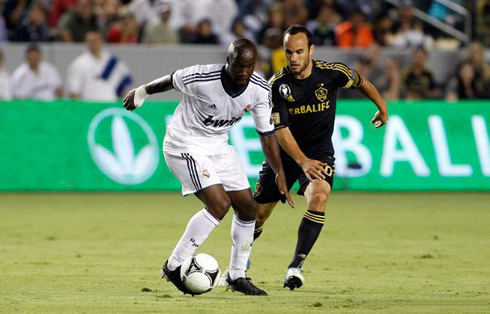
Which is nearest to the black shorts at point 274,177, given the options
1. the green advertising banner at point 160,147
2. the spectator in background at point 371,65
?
the green advertising banner at point 160,147

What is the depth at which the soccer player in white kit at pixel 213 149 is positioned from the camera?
8445 mm

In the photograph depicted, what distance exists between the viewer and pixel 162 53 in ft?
70.7

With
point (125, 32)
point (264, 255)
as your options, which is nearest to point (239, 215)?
point (264, 255)

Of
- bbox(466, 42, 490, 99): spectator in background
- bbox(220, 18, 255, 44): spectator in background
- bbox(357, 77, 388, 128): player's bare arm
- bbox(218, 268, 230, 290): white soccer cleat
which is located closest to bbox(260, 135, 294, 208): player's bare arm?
bbox(218, 268, 230, 290): white soccer cleat

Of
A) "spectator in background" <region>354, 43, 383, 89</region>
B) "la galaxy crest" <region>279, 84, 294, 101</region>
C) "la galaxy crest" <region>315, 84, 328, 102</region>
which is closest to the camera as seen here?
"la galaxy crest" <region>279, 84, 294, 101</region>

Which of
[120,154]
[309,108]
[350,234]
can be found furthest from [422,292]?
[120,154]

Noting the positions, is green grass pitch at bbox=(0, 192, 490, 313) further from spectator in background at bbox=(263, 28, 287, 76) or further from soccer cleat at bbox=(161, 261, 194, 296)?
spectator in background at bbox=(263, 28, 287, 76)

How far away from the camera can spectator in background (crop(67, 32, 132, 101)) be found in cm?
1952

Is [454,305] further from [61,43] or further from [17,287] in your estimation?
[61,43]

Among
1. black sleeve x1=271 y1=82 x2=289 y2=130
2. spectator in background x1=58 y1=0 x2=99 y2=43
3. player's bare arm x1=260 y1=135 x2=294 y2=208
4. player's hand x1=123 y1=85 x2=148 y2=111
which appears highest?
spectator in background x1=58 y1=0 x2=99 y2=43

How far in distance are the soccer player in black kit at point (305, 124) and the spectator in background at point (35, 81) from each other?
1030 cm

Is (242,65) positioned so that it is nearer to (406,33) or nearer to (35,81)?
(35,81)

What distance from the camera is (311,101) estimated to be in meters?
9.60

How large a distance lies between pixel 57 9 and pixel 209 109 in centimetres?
1405
